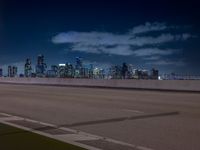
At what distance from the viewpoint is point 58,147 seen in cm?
1006

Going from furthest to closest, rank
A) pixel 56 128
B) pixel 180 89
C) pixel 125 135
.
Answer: pixel 180 89 < pixel 56 128 < pixel 125 135

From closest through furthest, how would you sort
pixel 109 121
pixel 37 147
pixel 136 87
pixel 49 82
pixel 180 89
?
1. pixel 37 147
2. pixel 109 121
3. pixel 180 89
4. pixel 136 87
5. pixel 49 82

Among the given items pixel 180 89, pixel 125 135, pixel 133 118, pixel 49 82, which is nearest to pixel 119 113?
pixel 133 118

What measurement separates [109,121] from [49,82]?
161 feet

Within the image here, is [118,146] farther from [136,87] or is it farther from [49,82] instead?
[49,82]

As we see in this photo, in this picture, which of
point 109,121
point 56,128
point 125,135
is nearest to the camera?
point 125,135

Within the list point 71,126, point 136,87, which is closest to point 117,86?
point 136,87

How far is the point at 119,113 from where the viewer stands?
60.6ft

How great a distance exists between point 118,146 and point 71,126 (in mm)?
4209

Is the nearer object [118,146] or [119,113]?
[118,146]

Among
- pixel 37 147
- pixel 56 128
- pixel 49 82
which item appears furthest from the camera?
pixel 49 82

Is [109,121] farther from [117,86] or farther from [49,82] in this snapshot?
[49,82]

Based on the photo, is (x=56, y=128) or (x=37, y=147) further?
(x=56, y=128)

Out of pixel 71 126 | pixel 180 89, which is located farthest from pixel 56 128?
pixel 180 89
